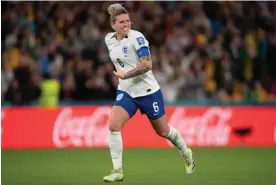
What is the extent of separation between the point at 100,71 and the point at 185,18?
129 inches

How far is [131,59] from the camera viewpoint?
368 inches

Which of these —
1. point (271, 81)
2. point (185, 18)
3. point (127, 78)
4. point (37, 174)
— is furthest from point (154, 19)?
point (127, 78)

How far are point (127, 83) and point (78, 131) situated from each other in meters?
7.35

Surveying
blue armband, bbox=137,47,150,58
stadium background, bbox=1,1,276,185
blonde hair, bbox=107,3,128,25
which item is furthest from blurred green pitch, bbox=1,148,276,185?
blonde hair, bbox=107,3,128,25

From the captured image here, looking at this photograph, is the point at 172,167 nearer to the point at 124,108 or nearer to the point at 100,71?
the point at 124,108

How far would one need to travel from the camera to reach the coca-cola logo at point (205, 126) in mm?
16875

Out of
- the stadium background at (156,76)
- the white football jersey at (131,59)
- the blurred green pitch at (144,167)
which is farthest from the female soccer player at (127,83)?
the stadium background at (156,76)

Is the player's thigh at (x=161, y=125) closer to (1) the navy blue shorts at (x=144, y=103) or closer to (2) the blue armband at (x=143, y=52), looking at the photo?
(1) the navy blue shorts at (x=144, y=103)

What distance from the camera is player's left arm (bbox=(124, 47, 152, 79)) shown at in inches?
356

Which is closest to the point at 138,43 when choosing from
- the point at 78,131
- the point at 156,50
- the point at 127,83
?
the point at 127,83

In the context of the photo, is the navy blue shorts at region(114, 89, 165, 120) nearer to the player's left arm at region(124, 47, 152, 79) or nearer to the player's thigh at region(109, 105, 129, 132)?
the player's thigh at region(109, 105, 129, 132)

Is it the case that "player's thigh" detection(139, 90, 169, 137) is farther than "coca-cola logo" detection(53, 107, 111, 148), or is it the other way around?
"coca-cola logo" detection(53, 107, 111, 148)

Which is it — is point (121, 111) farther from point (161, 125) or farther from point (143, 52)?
point (143, 52)

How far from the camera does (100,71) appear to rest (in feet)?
58.3
